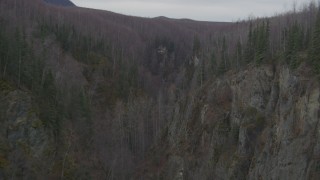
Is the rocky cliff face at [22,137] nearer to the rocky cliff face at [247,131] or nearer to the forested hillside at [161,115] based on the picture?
the forested hillside at [161,115]

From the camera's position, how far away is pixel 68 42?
421 feet

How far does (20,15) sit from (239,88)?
84733mm

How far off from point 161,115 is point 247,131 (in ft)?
140

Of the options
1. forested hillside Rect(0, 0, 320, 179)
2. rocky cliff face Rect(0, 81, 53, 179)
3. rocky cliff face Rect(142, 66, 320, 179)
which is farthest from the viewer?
forested hillside Rect(0, 0, 320, 179)

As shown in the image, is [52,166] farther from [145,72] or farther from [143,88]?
[145,72]

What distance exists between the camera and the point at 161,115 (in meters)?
117

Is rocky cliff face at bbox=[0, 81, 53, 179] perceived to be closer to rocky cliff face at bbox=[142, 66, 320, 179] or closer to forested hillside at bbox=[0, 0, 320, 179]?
forested hillside at bbox=[0, 0, 320, 179]

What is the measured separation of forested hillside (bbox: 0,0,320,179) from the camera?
69.8 m

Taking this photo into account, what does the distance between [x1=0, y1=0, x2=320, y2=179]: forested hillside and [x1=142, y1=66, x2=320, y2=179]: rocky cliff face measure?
0.19 meters

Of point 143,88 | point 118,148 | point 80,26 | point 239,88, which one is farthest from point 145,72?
point 239,88

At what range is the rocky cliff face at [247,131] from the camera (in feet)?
219


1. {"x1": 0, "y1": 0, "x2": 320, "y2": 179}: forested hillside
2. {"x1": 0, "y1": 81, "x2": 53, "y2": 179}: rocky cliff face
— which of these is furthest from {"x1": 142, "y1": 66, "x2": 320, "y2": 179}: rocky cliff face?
{"x1": 0, "y1": 81, "x2": 53, "y2": 179}: rocky cliff face

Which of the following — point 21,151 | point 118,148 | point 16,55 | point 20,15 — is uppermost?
point 20,15

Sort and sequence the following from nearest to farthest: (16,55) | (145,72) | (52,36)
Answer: (16,55) → (52,36) → (145,72)
